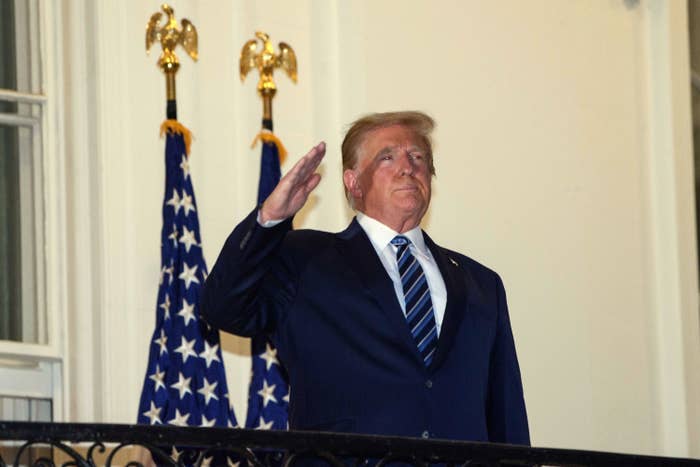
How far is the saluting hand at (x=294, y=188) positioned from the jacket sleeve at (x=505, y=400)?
88 centimetres

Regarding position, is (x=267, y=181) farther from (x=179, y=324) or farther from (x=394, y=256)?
(x=394, y=256)

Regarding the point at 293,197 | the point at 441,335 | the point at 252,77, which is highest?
the point at 252,77

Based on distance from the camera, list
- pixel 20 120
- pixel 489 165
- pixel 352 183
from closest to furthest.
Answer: pixel 352 183 → pixel 20 120 → pixel 489 165

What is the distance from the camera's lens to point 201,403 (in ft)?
22.7

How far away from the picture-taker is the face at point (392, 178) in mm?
5977

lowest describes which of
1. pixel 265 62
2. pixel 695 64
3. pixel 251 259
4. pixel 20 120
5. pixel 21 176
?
pixel 251 259

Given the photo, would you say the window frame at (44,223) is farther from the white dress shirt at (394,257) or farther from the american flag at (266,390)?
the white dress shirt at (394,257)

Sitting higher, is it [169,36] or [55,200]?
[169,36]

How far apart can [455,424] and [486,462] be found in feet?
1.65

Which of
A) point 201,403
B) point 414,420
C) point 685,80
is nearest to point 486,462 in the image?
point 414,420

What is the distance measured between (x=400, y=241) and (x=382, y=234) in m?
0.07

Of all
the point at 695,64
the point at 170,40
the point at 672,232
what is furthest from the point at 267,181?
the point at 695,64

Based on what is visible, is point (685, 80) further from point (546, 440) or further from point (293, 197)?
point (293, 197)

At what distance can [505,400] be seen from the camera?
19.0 feet
